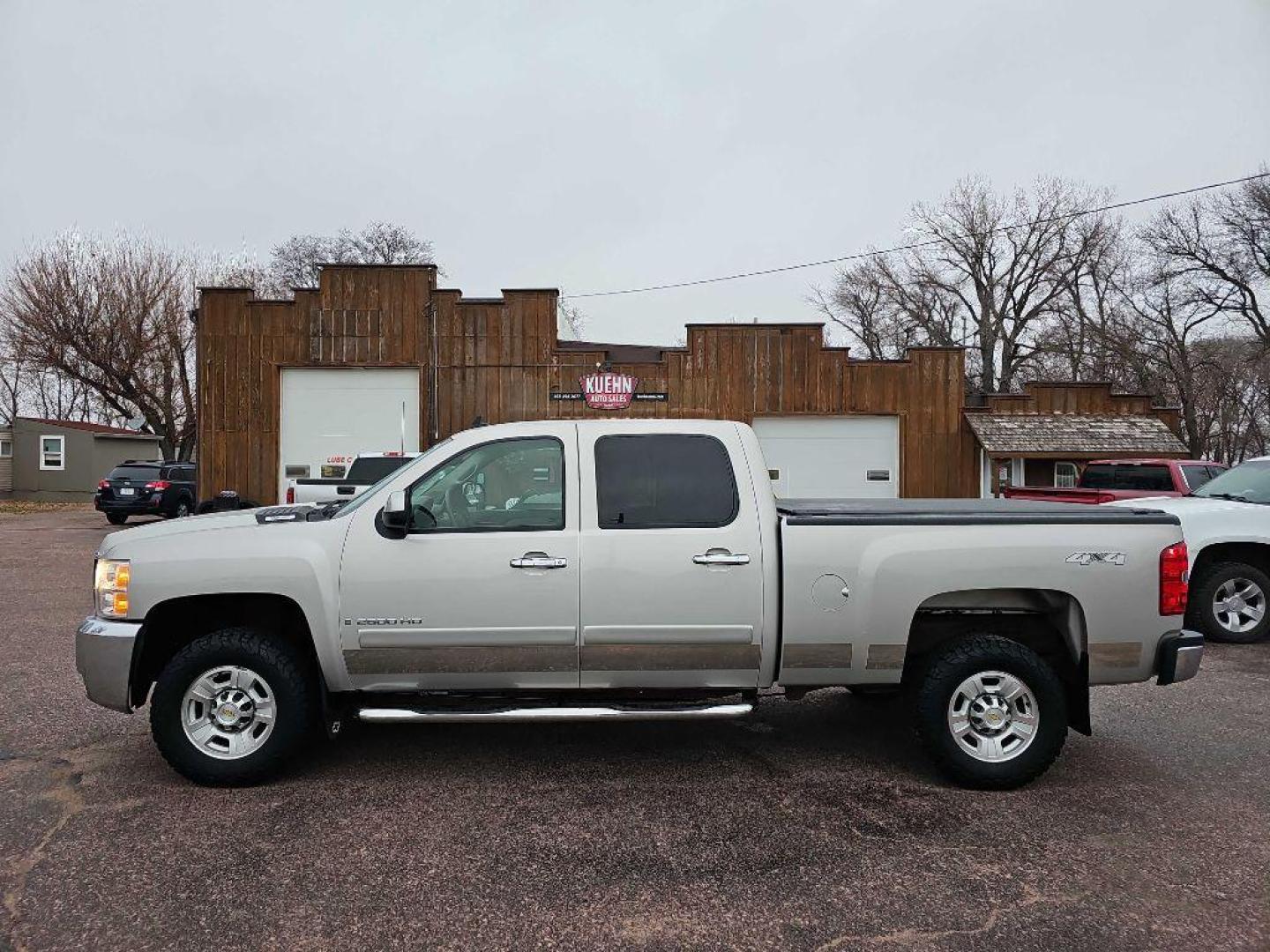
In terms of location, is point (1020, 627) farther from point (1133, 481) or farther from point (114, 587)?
point (1133, 481)

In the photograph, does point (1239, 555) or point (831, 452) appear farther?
point (831, 452)

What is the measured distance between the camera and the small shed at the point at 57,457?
37156mm

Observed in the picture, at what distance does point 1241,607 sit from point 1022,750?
5.34 m

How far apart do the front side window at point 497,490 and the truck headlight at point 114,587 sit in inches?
57.2

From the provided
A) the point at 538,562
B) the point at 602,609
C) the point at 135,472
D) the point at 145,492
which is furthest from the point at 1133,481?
the point at 135,472

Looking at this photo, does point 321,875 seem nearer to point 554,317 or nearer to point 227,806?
point 227,806

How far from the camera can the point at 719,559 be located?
429 cm

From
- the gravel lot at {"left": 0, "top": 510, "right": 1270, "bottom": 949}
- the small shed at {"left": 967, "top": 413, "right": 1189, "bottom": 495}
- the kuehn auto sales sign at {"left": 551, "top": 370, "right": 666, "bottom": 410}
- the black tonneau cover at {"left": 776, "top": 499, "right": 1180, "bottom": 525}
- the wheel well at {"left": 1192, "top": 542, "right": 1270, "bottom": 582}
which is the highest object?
the kuehn auto sales sign at {"left": 551, "top": 370, "right": 666, "bottom": 410}

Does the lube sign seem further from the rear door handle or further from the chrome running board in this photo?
the chrome running board

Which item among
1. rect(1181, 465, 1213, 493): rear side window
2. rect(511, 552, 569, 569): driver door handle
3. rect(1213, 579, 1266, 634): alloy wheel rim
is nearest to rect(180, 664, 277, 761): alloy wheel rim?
rect(511, 552, 569, 569): driver door handle

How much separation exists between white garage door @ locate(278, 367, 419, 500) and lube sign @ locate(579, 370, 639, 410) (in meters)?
4.14

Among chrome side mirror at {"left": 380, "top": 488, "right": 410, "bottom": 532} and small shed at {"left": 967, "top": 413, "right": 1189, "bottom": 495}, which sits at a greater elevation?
small shed at {"left": 967, "top": 413, "right": 1189, "bottom": 495}

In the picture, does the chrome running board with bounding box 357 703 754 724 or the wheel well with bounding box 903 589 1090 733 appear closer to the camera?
the chrome running board with bounding box 357 703 754 724

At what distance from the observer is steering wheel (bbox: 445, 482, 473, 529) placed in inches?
173
